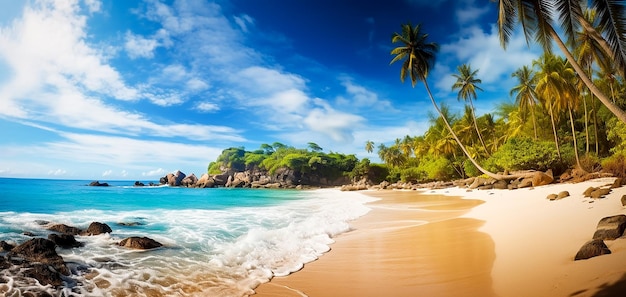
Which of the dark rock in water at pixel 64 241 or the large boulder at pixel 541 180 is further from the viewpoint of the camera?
the large boulder at pixel 541 180

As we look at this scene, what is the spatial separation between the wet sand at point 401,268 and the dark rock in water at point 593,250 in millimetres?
1176

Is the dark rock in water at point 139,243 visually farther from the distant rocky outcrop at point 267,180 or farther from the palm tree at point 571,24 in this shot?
the distant rocky outcrop at point 267,180

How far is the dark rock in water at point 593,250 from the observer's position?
162 inches

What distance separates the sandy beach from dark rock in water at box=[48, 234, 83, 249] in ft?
17.9

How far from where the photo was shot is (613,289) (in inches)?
123

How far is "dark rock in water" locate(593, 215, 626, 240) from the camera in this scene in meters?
4.63

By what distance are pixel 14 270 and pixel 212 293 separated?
314 centimetres

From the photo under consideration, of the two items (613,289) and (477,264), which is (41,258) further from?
(613,289)

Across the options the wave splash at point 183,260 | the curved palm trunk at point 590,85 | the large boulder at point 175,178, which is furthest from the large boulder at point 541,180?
the large boulder at point 175,178

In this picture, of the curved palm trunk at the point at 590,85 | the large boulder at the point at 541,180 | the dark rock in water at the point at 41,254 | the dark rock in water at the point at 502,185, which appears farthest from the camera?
the dark rock in water at the point at 502,185

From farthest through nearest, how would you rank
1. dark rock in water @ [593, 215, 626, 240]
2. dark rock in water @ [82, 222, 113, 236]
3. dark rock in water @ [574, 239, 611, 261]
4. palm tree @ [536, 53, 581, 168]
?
1. palm tree @ [536, 53, 581, 168]
2. dark rock in water @ [82, 222, 113, 236]
3. dark rock in water @ [593, 215, 626, 240]
4. dark rock in water @ [574, 239, 611, 261]

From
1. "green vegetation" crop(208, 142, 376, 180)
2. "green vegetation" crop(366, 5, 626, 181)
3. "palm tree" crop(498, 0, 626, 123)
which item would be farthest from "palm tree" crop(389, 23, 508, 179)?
"green vegetation" crop(208, 142, 376, 180)

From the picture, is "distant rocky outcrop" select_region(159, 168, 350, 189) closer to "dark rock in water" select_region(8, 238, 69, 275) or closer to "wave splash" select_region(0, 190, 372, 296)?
"wave splash" select_region(0, 190, 372, 296)

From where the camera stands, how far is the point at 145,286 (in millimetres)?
4875
